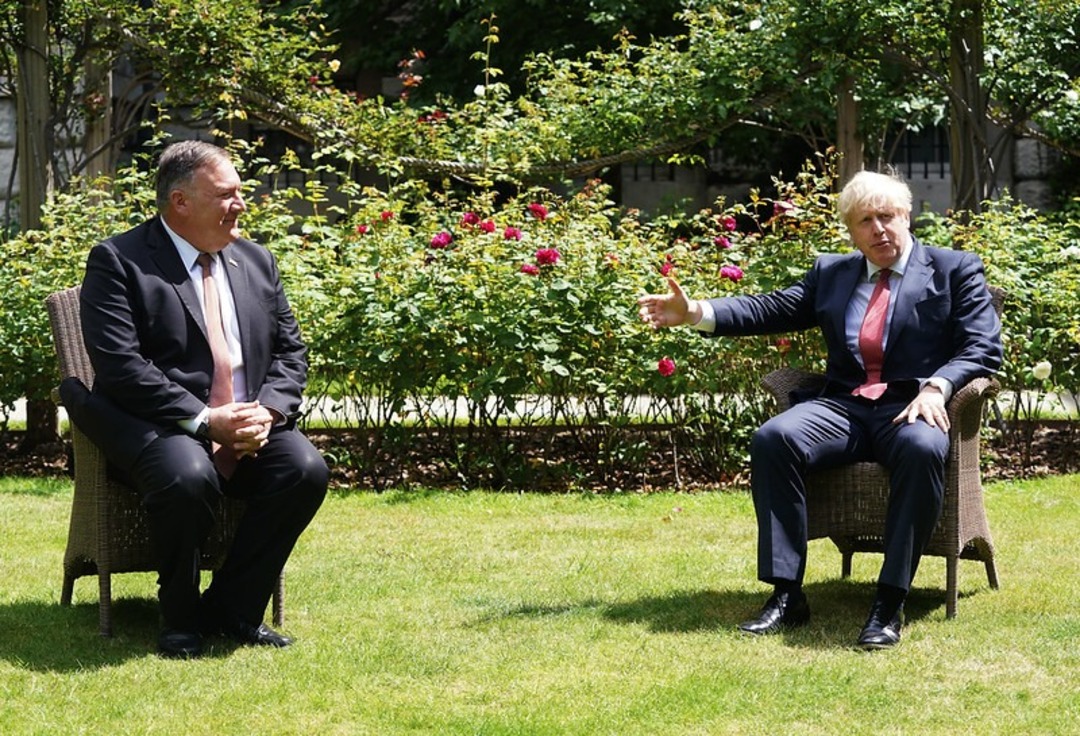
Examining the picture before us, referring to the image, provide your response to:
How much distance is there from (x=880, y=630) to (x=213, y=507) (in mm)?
1981

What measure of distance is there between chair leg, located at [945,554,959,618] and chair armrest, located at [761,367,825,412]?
0.74 metres

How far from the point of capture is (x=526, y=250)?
7.88 meters

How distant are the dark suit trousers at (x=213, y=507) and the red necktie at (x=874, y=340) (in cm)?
176

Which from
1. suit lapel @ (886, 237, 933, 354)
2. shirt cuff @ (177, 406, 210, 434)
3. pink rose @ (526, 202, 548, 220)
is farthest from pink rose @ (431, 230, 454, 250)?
shirt cuff @ (177, 406, 210, 434)

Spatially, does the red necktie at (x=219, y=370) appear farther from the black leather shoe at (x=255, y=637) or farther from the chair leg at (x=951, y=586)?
the chair leg at (x=951, y=586)

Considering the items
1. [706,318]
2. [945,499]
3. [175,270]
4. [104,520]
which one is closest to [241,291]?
[175,270]

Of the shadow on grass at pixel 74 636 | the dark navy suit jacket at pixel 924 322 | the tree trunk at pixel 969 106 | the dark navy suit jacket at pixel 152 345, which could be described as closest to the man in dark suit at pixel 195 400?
the dark navy suit jacket at pixel 152 345

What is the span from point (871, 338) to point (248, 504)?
2023mm

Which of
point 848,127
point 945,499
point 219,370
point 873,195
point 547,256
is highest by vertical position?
point 848,127

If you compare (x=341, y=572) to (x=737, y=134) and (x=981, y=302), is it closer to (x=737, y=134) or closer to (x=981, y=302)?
(x=981, y=302)

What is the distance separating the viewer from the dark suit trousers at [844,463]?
4801mm

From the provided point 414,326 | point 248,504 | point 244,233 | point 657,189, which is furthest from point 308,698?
point 657,189

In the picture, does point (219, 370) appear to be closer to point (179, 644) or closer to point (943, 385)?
point (179, 644)

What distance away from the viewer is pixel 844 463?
16.5 ft
